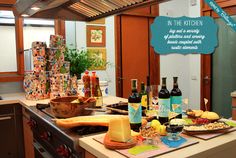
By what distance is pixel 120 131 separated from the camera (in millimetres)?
1176

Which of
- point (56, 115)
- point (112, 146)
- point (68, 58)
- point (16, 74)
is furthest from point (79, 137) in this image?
point (16, 74)

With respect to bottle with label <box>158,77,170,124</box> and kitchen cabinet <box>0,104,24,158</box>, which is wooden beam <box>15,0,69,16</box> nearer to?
bottle with label <box>158,77,170,124</box>

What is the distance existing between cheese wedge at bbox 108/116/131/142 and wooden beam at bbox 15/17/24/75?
2584 mm

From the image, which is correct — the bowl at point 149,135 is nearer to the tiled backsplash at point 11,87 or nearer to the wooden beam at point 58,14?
the wooden beam at point 58,14

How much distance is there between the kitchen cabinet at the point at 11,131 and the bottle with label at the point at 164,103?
6.28 ft

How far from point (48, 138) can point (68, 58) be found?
51.6 inches

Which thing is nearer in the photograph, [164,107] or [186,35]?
[164,107]


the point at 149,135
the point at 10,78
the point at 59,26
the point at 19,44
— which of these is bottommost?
the point at 149,135

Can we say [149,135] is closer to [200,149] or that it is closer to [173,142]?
[173,142]

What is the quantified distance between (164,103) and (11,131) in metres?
2.07

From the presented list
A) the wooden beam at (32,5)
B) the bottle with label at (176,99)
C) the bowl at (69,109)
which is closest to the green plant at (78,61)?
the wooden beam at (32,5)

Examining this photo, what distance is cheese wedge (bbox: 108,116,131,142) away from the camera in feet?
3.81

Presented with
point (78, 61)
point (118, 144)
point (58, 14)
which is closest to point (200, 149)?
point (118, 144)

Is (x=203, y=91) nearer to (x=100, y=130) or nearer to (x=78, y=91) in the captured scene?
(x=78, y=91)
